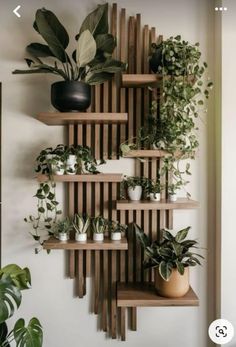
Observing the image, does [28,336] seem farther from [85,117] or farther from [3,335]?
[85,117]

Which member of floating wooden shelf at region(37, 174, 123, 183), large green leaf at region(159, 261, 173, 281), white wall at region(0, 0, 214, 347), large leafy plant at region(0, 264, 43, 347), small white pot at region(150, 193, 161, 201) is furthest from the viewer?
white wall at region(0, 0, 214, 347)

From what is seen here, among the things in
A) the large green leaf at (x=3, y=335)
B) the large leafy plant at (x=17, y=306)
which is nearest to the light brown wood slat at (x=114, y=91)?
the large leafy plant at (x=17, y=306)

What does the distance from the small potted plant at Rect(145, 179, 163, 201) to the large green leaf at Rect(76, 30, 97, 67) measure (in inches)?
33.4

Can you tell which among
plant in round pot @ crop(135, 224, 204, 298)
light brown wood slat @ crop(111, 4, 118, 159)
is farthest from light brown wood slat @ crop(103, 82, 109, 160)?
plant in round pot @ crop(135, 224, 204, 298)

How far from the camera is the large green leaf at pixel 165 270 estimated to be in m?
1.78

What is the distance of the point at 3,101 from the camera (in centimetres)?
212

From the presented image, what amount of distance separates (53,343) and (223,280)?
1.24 meters

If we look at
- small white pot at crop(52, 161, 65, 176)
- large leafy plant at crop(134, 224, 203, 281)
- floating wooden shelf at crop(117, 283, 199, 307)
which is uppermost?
small white pot at crop(52, 161, 65, 176)

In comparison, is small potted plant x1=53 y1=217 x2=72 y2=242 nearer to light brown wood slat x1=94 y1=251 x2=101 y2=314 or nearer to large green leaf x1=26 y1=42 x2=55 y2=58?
light brown wood slat x1=94 y1=251 x2=101 y2=314

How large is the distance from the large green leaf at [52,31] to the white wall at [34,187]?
256 mm

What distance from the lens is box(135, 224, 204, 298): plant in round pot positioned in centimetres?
182

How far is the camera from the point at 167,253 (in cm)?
186

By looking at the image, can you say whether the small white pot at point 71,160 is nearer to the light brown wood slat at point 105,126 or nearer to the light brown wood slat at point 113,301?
the light brown wood slat at point 105,126

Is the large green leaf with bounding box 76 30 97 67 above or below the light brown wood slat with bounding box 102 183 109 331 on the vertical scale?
above
